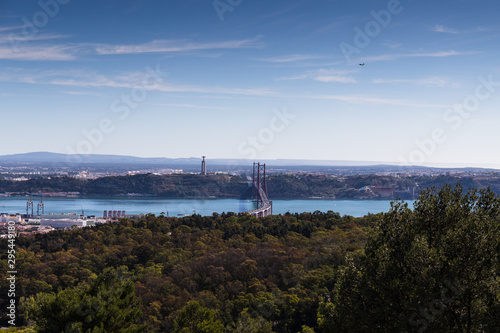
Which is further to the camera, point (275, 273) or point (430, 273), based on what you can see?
point (275, 273)

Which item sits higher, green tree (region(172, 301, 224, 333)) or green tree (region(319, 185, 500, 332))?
green tree (region(319, 185, 500, 332))

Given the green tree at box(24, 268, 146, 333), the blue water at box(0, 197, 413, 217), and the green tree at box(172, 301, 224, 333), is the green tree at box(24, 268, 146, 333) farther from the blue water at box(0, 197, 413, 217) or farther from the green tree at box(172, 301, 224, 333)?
the blue water at box(0, 197, 413, 217)

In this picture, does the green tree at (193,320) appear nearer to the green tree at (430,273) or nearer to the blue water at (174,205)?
the green tree at (430,273)

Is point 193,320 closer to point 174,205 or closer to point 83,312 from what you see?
point 83,312

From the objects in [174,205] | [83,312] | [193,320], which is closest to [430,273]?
[193,320]

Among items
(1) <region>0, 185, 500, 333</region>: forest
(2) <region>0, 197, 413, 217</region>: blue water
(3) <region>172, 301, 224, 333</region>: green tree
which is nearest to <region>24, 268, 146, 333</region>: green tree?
(1) <region>0, 185, 500, 333</region>: forest

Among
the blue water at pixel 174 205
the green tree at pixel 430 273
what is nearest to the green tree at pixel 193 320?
the green tree at pixel 430 273
